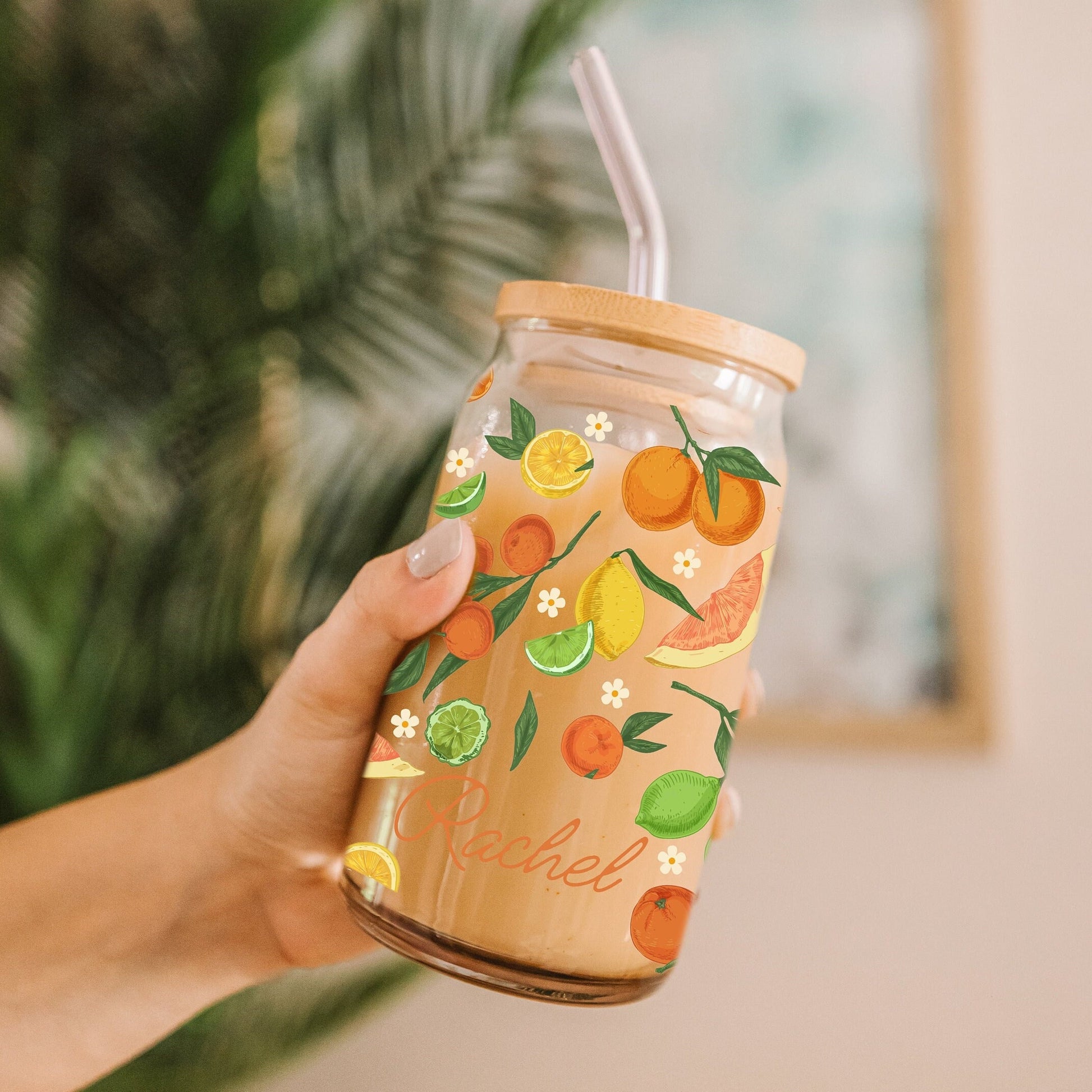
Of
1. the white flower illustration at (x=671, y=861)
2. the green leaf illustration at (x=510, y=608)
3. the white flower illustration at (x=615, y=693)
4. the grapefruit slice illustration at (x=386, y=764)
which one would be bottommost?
the white flower illustration at (x=671, y=861)

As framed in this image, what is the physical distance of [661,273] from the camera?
20.3 inches

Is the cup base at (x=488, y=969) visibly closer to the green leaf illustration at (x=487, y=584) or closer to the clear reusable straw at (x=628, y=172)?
the green leaf illustration at (x=487, y=584)

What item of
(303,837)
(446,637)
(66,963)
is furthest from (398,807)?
(66,963)

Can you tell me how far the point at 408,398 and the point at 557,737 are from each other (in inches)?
28.9

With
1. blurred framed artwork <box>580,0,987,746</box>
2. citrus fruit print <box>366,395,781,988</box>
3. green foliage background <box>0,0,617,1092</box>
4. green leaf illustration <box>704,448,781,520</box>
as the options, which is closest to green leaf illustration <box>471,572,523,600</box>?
citrus fruit print <box>366,395,781,988</box>

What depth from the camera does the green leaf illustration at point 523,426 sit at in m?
0.45

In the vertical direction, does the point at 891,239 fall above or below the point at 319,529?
above

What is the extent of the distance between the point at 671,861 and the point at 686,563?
0.15 m

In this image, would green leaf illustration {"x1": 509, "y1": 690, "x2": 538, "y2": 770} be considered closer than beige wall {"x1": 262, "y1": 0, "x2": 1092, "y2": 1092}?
Yes

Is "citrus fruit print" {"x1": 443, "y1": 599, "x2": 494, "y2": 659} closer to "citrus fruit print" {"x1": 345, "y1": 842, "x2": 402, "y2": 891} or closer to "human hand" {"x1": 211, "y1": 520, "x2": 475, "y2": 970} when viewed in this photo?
"human hand" {"x1": 211, "y1": 520, "x2": 475, "y2": 970}

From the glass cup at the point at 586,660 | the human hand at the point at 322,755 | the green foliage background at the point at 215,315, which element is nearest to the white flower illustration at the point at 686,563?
the glass cup at the point at 586,660

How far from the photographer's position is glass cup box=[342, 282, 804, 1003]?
44 centimetres

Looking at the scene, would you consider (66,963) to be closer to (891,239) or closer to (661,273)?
(661,273)

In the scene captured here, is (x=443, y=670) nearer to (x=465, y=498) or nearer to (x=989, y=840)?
(x=465, y=498)
